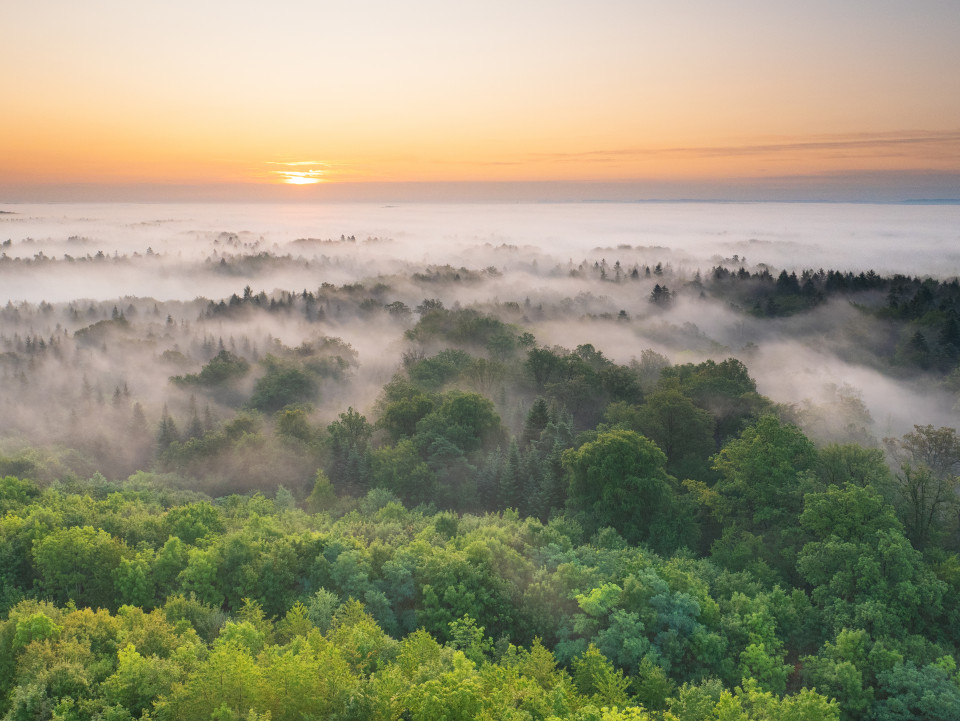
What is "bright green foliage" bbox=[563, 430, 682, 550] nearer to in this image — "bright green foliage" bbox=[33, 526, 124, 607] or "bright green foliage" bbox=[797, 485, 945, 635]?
"bright green foliage" bbox=[797, 485, 945, 635]

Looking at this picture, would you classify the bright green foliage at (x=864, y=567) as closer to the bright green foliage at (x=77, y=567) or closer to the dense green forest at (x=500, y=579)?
the dense green forest at (x=500, y=579)

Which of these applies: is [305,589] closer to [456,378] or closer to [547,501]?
[547,501]

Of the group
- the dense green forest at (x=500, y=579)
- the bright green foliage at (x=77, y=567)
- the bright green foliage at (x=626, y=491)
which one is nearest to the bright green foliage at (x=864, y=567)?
the dense green forest at (x=500, y=579)

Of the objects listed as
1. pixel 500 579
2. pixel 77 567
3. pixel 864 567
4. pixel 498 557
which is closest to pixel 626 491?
pixel 498 557

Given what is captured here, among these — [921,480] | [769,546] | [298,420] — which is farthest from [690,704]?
[298,420]

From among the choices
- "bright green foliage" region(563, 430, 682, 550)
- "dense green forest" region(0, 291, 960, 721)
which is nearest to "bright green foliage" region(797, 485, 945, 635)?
"dense green forest" region(0, 291, 960, 721)

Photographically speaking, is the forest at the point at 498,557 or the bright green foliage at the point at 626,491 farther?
the bright green foliage at the point at 626,491

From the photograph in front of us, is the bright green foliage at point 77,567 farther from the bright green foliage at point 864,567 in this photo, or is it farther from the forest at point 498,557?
the bright green foliage at point 864,567

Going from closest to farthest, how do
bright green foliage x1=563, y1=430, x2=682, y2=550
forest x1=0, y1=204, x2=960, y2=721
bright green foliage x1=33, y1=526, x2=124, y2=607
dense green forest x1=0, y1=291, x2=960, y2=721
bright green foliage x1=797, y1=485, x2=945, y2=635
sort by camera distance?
dense green forest x1=0, y1=291, x2=960, y2=721 → forest x1=0, y1=204, x2=960, y2=721 → bright green foliage x1=797, y1=485, x2=945, y2=635 → bright green foliage x1=33, y1=526, x2=124, y2=607 → bright green foliage x1=563, y1=430, x2=682, y2=550

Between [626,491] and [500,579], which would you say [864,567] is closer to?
[626,491]

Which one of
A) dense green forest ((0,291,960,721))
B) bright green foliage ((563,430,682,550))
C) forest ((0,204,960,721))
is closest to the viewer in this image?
dense green forest ((0,291,960,721))

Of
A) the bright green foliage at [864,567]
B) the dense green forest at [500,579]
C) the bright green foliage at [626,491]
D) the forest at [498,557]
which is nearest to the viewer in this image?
the dense green forest at [500,579]

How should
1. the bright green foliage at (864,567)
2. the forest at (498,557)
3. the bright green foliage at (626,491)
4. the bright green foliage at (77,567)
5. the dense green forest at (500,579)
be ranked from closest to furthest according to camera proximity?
1. the dense green forest at (500,579)
2. the forest at (498,557)
3. the bright green foliage at (864,567)
4. the bright green foliage at (77,567)
5. the bright green foliage at (626,491)
